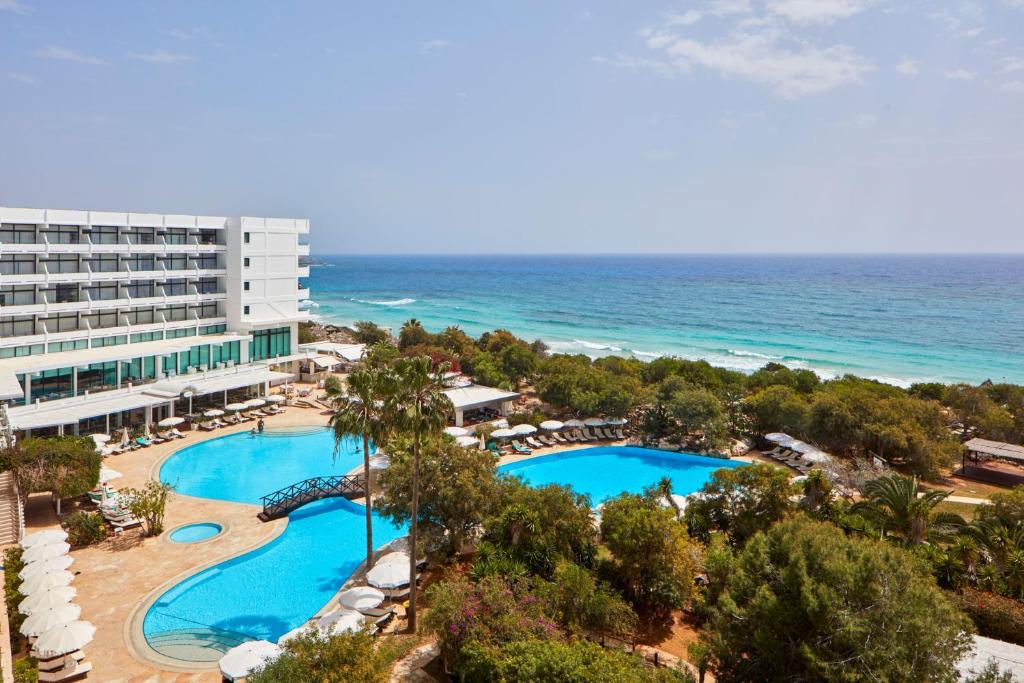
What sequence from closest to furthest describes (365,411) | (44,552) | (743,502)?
(44,552)
(365,411)
(743,502)

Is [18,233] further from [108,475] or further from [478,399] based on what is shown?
[478,399]

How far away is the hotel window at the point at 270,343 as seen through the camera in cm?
4596

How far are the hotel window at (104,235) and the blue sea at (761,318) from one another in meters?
54.3

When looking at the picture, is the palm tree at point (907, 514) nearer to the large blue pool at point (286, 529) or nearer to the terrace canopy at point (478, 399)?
the large blue pool at point (286, 529)

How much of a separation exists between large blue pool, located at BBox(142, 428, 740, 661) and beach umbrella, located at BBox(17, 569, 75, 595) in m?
2.43

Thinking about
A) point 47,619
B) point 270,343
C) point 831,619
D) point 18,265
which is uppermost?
point 18,265

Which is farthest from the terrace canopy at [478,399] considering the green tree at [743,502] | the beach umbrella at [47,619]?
the beach umbrella at [47,619]

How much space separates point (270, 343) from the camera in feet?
154

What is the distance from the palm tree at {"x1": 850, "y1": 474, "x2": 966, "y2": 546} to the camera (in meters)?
20.1

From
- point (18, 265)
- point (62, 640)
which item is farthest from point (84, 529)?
point (18, 265)

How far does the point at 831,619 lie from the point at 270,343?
4286cm

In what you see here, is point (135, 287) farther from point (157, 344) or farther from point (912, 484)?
point (912, 484)

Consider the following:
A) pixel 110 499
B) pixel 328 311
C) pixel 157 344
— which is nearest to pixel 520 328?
pixel 328 311

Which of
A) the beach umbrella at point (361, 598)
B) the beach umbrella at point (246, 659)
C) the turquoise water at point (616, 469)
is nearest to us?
the beach umbrella at point (246, 659)
